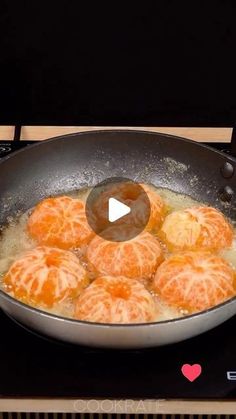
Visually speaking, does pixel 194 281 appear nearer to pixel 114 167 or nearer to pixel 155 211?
pixel 155 211
